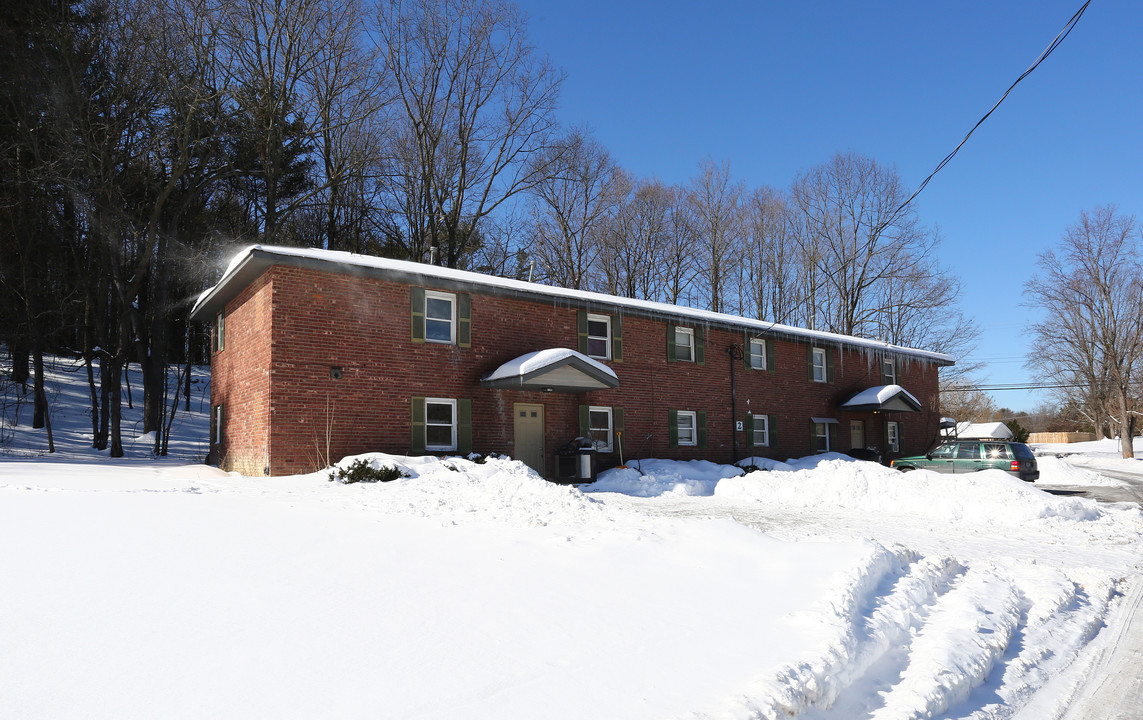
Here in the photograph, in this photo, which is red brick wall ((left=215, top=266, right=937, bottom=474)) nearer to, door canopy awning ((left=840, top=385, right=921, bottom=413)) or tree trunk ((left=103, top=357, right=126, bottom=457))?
tree trunk ((left=103, top=357, right=126, bottom=457))

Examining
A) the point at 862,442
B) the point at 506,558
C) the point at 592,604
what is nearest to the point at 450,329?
the point at 506,558

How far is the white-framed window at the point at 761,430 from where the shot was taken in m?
24.5

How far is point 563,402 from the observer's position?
19.5 metres

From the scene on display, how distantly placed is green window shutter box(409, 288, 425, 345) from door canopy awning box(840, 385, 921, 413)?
17.4 m

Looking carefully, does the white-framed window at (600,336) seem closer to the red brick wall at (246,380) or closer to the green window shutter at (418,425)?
the green window shutter at (418,425)

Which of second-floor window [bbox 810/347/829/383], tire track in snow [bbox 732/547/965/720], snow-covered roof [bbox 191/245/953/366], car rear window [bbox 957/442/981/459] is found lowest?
tire track in snow [bbox 732/547/965/720]

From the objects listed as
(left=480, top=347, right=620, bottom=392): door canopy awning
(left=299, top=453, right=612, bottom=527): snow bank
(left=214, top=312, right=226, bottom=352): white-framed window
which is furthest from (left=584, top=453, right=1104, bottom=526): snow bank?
(left=214, top=312, right=226, bottom=352): white-framed window

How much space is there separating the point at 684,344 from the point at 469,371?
8.03 metres

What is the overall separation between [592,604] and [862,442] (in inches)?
1028

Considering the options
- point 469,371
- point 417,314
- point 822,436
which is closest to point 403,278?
point 417,314

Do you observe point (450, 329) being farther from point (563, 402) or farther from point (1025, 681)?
point (1025, 681)

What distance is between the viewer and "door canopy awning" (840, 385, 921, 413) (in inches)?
1043

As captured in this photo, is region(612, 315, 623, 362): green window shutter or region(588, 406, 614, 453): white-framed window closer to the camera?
region(588, 406, 614, 453): white-framed window

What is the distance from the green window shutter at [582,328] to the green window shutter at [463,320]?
3.62m
